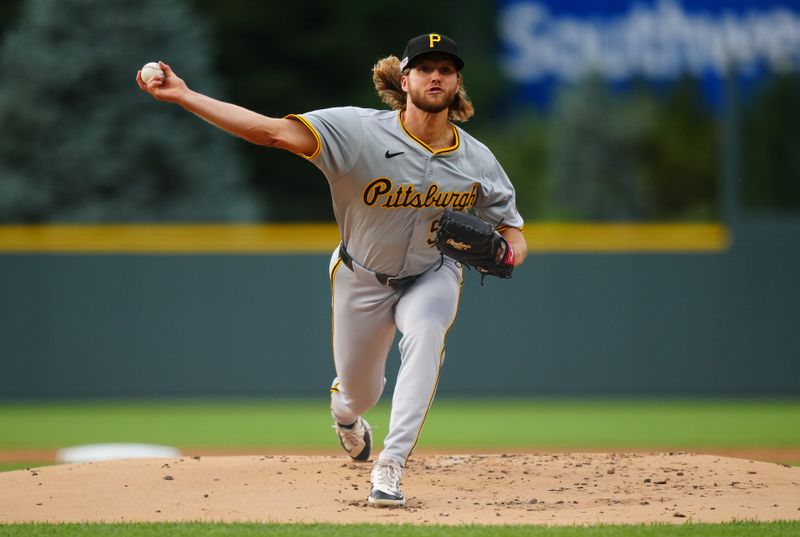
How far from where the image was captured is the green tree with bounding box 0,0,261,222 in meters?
14.2

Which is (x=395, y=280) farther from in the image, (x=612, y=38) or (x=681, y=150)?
(x=612, y=38)

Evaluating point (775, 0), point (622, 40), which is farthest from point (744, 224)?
point (622, 40)

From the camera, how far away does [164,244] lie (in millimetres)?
10336

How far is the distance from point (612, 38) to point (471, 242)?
55.9 ft

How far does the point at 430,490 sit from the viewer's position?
494 cm

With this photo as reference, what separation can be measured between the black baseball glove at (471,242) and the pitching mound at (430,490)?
3.06 ft

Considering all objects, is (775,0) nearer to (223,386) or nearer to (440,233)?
(223,386)

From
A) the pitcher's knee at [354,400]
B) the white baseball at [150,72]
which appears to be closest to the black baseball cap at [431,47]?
the white baseball at [150,72]

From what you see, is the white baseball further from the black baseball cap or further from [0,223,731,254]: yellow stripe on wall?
[0,223,731,254]: yellow stripe on wall

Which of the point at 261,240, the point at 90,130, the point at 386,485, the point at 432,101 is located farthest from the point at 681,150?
the point at 386,485

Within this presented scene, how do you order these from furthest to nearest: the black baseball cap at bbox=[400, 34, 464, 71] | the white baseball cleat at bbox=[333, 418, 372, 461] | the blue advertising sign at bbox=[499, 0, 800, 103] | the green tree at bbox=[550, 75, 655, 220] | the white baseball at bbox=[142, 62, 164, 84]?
the blue advertising sign at bbox=[499, 0, 800, 103]
the green tree at bbox=[550, 75, 655, 220]
the white baseball cleat at bbox=[333, 418, 372, 461]
the black baseball cap at bbox=[400, 34, 464, 71]
the white baseball at bbox=[142, 62, 164, 84]

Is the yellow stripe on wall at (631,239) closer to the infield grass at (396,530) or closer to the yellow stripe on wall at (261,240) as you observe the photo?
the yellow stripe on wall at (261,240)

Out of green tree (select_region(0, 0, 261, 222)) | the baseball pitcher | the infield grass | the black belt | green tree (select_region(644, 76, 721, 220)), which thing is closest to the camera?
the infield grass

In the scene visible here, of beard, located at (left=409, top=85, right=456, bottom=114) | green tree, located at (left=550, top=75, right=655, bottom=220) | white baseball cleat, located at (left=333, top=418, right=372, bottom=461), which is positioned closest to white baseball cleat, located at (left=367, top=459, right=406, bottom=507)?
white baseball cleat, located at (left=333, top=418, right=372, bottom=461)
